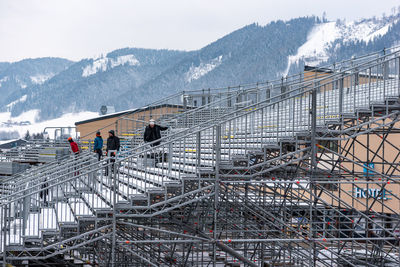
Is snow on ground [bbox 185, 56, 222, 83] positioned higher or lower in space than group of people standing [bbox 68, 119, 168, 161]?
higher

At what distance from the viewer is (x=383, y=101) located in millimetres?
15828

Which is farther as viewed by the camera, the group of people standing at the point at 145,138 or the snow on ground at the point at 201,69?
the snow on ground at the point at 201,69

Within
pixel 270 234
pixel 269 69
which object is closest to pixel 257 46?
pixel 269 69

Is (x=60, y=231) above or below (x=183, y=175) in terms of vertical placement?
below


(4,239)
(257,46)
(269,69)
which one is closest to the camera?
(4,239)

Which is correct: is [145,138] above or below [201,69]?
below

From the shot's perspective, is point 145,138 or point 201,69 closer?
point 145,138

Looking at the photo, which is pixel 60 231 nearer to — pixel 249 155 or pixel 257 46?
pixel 249 155

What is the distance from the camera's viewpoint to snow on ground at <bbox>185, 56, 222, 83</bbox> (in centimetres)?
16425

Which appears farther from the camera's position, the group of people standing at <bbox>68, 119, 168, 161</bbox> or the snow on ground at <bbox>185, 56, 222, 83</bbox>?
the snow on ground at <bbox>185, 56, 222, 83</bbox>

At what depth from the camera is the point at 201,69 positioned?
6639 inches

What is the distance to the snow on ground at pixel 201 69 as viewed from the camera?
164 metres

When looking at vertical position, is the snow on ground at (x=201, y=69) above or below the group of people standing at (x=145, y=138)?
above

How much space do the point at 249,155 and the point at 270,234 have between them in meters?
7.01
